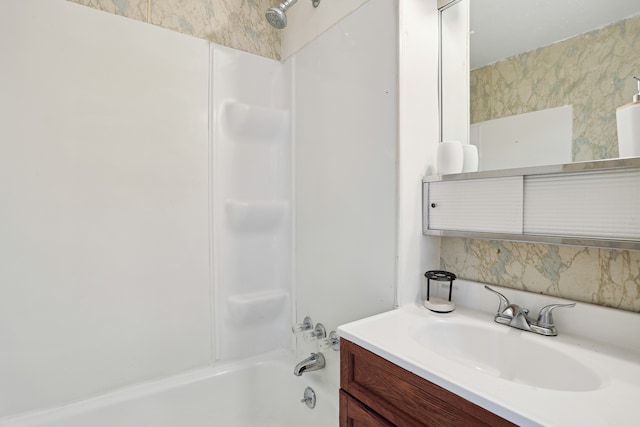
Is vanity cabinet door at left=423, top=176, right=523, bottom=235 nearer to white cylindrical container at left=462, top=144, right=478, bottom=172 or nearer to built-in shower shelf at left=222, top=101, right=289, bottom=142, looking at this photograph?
white cylindrical container at left=462, top=144, right=478, bottom=172

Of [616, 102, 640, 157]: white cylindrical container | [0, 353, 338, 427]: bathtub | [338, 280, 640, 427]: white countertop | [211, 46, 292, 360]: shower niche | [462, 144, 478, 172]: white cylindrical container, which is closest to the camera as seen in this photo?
[338, 280, 640, 427]: white countertop

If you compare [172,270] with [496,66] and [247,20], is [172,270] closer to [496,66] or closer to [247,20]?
[247,20]

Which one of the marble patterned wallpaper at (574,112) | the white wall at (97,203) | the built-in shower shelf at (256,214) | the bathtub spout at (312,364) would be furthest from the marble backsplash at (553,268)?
the white wall at (97,203)

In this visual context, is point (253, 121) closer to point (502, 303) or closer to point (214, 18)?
point (214, 18)

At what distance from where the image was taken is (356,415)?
34.6 inches

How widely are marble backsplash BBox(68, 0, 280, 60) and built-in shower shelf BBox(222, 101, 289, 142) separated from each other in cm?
34

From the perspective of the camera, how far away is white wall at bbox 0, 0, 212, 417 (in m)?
1.17

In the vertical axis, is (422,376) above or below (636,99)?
below

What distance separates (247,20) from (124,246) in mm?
1341

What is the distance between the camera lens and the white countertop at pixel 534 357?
55cm

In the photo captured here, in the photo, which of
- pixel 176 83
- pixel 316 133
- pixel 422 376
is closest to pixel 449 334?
pixel 422 376

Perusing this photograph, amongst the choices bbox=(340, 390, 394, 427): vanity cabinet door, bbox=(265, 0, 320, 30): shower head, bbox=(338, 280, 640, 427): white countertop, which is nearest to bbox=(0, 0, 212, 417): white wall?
bbox=(265, 0, 320, 30): shower head

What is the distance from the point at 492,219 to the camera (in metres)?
0.96

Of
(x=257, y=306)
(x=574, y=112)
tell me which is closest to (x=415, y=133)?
(x=574, y=112)
